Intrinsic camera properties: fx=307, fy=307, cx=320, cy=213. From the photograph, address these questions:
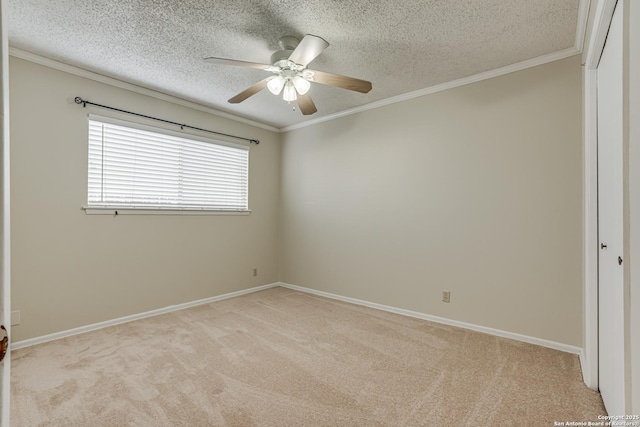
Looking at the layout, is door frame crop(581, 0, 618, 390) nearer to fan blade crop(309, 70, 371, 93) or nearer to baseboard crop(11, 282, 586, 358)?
baseboard crop(11, 282, 586, 358)

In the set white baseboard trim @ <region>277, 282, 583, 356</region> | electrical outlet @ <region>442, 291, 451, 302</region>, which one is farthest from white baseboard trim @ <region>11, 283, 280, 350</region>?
electrical outlet @ <region>442, 291, 451, 302</region>

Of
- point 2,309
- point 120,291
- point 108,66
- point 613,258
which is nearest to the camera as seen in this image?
point 2,309

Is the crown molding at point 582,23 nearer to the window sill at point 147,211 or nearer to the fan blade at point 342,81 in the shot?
the fan blade at point 342,81

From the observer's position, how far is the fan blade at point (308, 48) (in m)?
1.97

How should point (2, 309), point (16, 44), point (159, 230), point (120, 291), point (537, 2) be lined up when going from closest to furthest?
point (2, 309)
point (537, 2)
point (16, 44)
point (120, 291)
point (159, 230)

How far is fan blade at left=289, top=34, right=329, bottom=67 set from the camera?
77.4 inches

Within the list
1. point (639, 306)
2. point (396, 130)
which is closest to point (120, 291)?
point (396, 130)

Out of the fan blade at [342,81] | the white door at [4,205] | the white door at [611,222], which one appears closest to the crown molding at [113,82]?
the fan blade at [342,81]

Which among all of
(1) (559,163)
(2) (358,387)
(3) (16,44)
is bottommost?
(2) (358,387)

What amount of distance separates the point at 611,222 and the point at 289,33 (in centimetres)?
242

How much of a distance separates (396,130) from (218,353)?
300 centimetres

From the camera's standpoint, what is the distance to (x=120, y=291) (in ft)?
10.7

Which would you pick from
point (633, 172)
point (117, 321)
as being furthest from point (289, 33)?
point (117, 321)

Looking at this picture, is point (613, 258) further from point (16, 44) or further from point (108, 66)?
point (16, 44)
